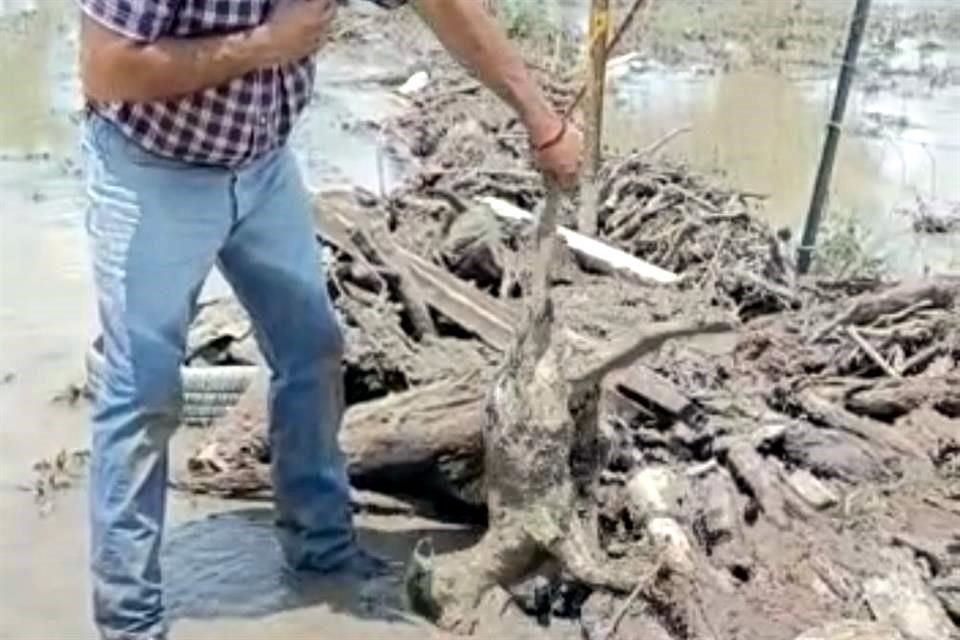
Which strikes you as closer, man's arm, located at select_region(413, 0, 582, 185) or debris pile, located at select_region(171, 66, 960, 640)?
man's arm, located at select_region(413, 0, 582, 185)

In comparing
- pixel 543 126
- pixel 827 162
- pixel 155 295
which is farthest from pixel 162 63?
pixel 827 162

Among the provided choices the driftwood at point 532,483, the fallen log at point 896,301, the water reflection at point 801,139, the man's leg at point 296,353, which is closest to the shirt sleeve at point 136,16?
the man's leg at point 296,353

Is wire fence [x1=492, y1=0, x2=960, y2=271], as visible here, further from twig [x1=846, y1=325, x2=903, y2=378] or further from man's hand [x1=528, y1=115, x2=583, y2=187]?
man's hand [x1=528, y1=115, x2=583, y2=187]

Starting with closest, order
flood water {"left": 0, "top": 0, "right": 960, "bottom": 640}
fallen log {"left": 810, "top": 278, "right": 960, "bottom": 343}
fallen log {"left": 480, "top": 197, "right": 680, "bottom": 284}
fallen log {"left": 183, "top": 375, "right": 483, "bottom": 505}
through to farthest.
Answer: flood water {"left": 0, "top": 0, "right": 960, "bottom": 640} → fallen log {"left": 183, "top": 375, "right": 483, "bottom": 505} → fallen log {"left": 810, "top": 278, "right": 960, "bottom": 343} → fallen log {"left": 480, "top": 197, "right": 680, "bottom": 284}

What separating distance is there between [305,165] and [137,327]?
→ 731cm

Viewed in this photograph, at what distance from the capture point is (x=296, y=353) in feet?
17.3

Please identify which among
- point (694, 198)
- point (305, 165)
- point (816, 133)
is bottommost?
point (816, 133)

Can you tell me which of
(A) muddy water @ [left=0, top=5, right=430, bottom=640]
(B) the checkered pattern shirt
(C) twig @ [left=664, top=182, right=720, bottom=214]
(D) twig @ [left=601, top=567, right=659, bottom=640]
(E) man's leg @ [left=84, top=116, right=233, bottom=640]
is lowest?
(A) muddy water @ [left=0, top=5, right=430, bottom=640]

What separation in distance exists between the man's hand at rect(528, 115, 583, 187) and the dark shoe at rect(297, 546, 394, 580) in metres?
1.34

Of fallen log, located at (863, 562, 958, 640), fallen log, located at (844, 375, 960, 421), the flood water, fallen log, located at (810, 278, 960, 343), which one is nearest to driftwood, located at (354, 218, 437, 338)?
the flood water

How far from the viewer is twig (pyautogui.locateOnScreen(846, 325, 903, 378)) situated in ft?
21.0

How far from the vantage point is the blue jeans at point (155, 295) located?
4.67 m

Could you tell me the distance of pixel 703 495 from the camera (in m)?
5.52

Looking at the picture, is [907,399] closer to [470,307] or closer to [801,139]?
[470,307]
